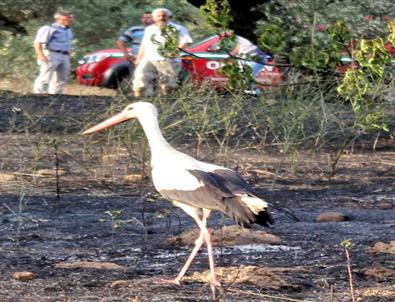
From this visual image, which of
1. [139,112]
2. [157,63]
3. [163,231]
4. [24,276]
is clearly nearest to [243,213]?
[24,276]

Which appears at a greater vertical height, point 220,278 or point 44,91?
point 220,278

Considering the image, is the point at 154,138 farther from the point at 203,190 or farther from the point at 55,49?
the point at 55,49

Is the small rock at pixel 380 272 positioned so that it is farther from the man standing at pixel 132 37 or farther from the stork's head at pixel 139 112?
the man standing at pixel 132 37

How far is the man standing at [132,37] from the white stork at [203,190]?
11510 mm

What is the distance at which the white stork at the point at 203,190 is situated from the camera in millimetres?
7020

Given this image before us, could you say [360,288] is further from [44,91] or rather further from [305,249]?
[44,91]

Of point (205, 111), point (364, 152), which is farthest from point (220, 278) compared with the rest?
point (364, 152)

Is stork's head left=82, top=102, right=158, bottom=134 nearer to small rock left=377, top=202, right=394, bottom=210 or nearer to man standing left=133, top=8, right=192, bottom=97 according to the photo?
small rock left=377, top=202, right=394, bottom=210

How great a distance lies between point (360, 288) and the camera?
23.6 ft

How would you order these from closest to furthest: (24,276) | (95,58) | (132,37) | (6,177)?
(24,276) → (6,177) → (132,37) → (95,58)

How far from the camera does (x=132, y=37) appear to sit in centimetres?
2188

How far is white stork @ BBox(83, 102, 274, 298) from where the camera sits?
23.0 feet

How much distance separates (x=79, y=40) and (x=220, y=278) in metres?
19.2

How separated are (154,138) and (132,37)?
1404 cm
